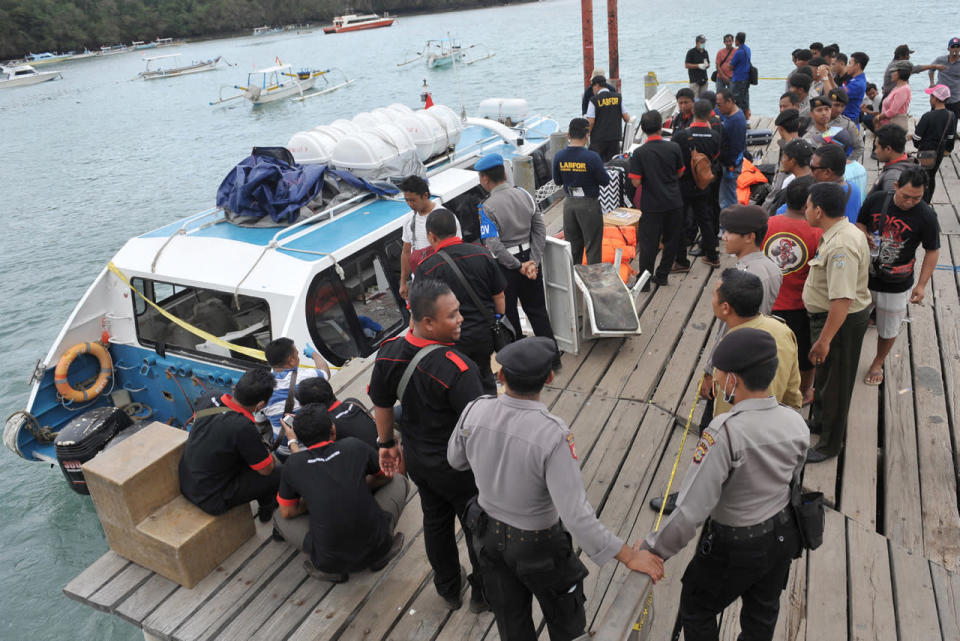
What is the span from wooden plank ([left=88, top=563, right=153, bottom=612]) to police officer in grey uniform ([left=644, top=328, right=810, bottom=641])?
2.99m

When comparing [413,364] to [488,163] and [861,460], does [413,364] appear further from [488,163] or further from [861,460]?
[861,460]

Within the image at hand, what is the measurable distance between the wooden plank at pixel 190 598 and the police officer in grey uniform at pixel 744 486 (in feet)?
8.30

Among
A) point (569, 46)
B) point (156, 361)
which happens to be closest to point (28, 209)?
point (156, 361)

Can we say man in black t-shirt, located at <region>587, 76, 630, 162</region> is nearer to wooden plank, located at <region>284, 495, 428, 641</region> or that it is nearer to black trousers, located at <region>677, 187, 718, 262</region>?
black trousers, located at <region>677, 187, 718, 262</region>

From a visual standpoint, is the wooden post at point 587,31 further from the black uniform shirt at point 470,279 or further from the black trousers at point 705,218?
the black uniform shirt at point 470,279

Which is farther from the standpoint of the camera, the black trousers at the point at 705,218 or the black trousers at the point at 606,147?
the black trousers at the point at 606,147

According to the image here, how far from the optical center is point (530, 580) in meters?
2.64

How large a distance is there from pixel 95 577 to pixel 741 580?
3.58 m

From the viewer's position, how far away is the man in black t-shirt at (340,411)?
Result: 13.3ft

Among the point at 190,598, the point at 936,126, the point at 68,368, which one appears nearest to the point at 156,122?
the point at 68,368

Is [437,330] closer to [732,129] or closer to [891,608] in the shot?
[891,608]

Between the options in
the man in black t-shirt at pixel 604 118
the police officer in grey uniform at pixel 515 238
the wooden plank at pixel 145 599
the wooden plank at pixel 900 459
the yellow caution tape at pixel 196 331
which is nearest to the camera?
the wooden plank at pixel 145 599

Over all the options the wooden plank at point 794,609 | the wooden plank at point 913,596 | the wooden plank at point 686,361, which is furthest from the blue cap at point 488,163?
the wooden plank at point 913,596

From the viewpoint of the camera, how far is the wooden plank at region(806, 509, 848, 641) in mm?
3213
